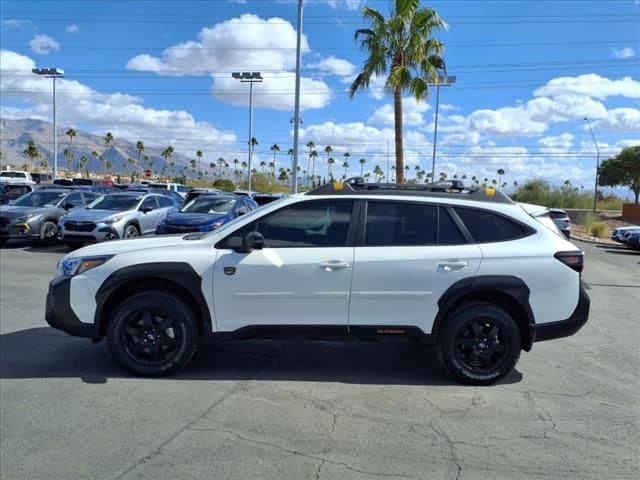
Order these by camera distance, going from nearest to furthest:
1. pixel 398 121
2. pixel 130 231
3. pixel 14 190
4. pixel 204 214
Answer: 1. pixel 204 214
2. pixel 130 231
3. pixel 398 121
4. pixel 14 190

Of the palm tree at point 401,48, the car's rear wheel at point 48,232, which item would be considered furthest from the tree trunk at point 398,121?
the car's rear wheel at point 48,232

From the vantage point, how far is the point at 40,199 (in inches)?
620

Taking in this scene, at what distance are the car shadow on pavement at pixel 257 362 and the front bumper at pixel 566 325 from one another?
1.83 ft

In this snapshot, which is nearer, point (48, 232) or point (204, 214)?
point (204, 214)

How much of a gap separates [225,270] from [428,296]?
70.9 inches

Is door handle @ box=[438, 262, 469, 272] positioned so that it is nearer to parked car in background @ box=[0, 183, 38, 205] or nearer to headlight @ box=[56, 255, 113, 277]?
headlight @ box=[56, 255, 113, 277]

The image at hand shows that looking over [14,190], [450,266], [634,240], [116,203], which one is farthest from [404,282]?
[14,190]

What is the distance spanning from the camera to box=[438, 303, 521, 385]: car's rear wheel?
4645mm

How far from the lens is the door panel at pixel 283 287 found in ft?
15.1

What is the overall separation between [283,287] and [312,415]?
112 cm

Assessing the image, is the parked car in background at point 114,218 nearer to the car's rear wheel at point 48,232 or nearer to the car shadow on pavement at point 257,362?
the car's rear wheel at point 48,232

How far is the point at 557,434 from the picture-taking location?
3846mm

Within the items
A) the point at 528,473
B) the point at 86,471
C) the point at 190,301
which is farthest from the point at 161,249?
the point at 528,473

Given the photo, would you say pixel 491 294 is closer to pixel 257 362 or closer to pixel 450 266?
pixel 450 266
